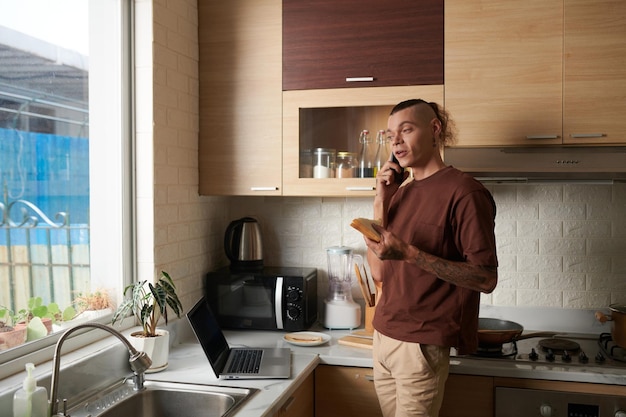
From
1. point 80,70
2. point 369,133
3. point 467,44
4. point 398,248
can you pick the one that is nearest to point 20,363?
point 80,70

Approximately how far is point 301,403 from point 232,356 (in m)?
0.31

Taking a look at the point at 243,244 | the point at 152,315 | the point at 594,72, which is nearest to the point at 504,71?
the point at 594,72

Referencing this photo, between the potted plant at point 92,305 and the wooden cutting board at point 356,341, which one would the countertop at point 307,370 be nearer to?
the wooden cutting board at point 356,341

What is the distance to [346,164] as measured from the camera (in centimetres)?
261

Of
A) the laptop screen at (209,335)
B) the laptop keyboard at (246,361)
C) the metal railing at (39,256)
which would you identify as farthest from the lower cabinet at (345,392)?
the metal railing at (39,256)

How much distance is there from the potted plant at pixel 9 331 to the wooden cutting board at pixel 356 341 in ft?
3.89

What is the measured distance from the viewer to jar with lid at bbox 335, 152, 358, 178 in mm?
2605

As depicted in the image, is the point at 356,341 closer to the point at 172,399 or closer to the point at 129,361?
the point at 172,399

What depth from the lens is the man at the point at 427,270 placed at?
1.84 meters

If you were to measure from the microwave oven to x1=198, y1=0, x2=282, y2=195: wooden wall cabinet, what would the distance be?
38cm

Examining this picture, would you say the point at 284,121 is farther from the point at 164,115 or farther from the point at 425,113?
the point at 425,113

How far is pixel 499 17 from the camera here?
7.94ft

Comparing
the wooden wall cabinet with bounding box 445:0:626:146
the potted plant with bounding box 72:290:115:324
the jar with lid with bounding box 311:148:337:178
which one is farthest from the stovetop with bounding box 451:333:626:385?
the potted plant with bounding box 72:290:115:324

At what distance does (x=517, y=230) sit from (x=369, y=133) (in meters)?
0.82
